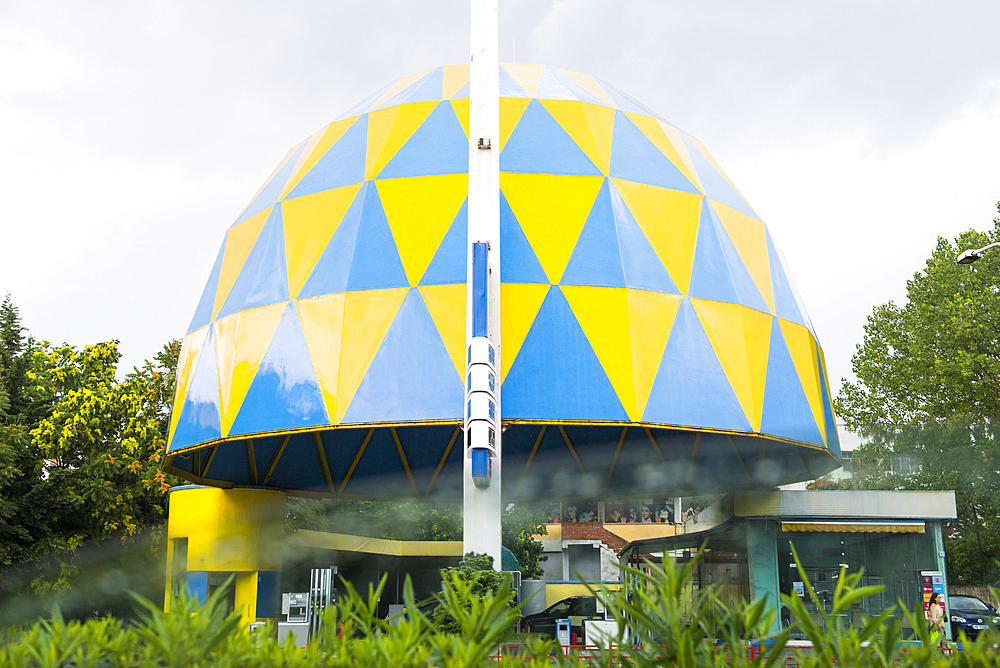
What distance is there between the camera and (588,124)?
25969 millimetres

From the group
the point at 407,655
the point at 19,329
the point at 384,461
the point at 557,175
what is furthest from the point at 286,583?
the point at 407,655

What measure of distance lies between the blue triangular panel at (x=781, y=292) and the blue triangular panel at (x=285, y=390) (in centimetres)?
1416

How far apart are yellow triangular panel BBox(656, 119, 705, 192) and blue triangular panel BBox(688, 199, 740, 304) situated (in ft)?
5.95

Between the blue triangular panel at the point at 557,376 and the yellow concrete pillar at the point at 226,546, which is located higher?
the blue triangular panel at the point at 557,376

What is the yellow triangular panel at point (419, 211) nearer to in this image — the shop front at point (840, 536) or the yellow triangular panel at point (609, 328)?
the yellow triangular panel at point (609, 328)

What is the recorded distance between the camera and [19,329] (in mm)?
41719

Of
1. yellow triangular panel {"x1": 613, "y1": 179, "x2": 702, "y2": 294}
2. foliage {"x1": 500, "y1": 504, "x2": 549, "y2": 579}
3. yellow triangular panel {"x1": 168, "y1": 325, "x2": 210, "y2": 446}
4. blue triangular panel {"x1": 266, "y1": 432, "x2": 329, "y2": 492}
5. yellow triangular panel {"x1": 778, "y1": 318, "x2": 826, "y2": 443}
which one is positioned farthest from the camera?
foliage {"x1": 500, "y1": 504, "x2": 549, "y2": 579}

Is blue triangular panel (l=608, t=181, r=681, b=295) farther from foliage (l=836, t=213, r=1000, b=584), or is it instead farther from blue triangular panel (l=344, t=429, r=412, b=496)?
foliage (l=836, t=213, r=1000, b=584)

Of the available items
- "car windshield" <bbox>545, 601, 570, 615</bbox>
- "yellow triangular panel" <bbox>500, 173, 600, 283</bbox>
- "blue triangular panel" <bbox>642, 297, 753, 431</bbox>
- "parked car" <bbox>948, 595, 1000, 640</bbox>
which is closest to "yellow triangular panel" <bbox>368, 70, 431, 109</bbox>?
"yellow triangular panel" <bbox>500, 173, 600, 283</bbox>

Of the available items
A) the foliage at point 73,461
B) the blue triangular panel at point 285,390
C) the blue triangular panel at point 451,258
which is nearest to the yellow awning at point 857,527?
the blue triangular panel at point 451,258

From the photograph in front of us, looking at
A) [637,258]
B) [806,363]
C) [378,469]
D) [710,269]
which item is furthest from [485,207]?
[378,469]

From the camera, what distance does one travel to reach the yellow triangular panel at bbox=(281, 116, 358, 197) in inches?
1078

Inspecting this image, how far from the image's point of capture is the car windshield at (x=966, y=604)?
34.1 metres

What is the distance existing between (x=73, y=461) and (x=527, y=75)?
→ 24632 millimetres
